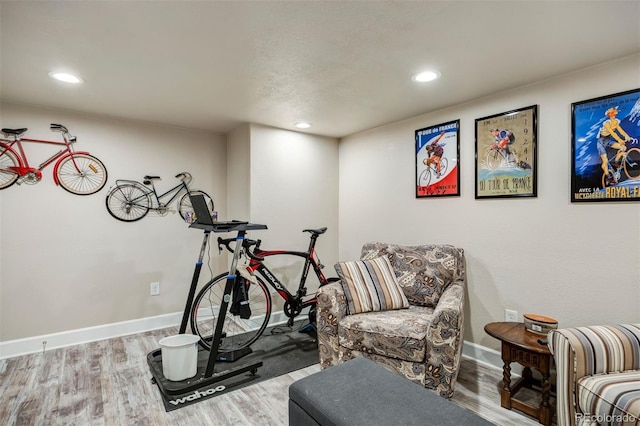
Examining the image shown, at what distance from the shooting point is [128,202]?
337 centimetres

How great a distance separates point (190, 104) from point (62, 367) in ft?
8.13

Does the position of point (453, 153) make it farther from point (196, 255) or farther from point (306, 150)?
point (196, 255)

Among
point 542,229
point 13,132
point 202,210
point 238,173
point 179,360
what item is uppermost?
point 13,132

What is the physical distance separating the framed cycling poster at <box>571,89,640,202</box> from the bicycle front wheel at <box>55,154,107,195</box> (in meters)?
4.13

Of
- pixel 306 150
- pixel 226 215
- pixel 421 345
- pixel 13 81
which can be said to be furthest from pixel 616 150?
pixel 13 81

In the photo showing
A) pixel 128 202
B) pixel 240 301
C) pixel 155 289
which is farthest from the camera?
pixel 155 289

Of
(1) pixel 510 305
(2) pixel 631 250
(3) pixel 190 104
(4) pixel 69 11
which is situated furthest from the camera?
(3) pixel 190 104

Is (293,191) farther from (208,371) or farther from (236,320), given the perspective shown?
(208,371)

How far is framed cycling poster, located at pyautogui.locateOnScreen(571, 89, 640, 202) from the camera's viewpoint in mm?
1972

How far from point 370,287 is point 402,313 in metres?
0.32

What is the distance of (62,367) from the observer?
8.61ft

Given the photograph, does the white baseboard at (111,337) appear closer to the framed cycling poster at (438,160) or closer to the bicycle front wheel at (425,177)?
the framed cycling poster at (438,160)

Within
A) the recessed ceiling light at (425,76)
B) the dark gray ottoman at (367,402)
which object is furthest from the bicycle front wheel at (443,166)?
the dark gray ottoman at (367,402)

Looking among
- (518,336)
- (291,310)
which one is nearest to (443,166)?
(518,336)
